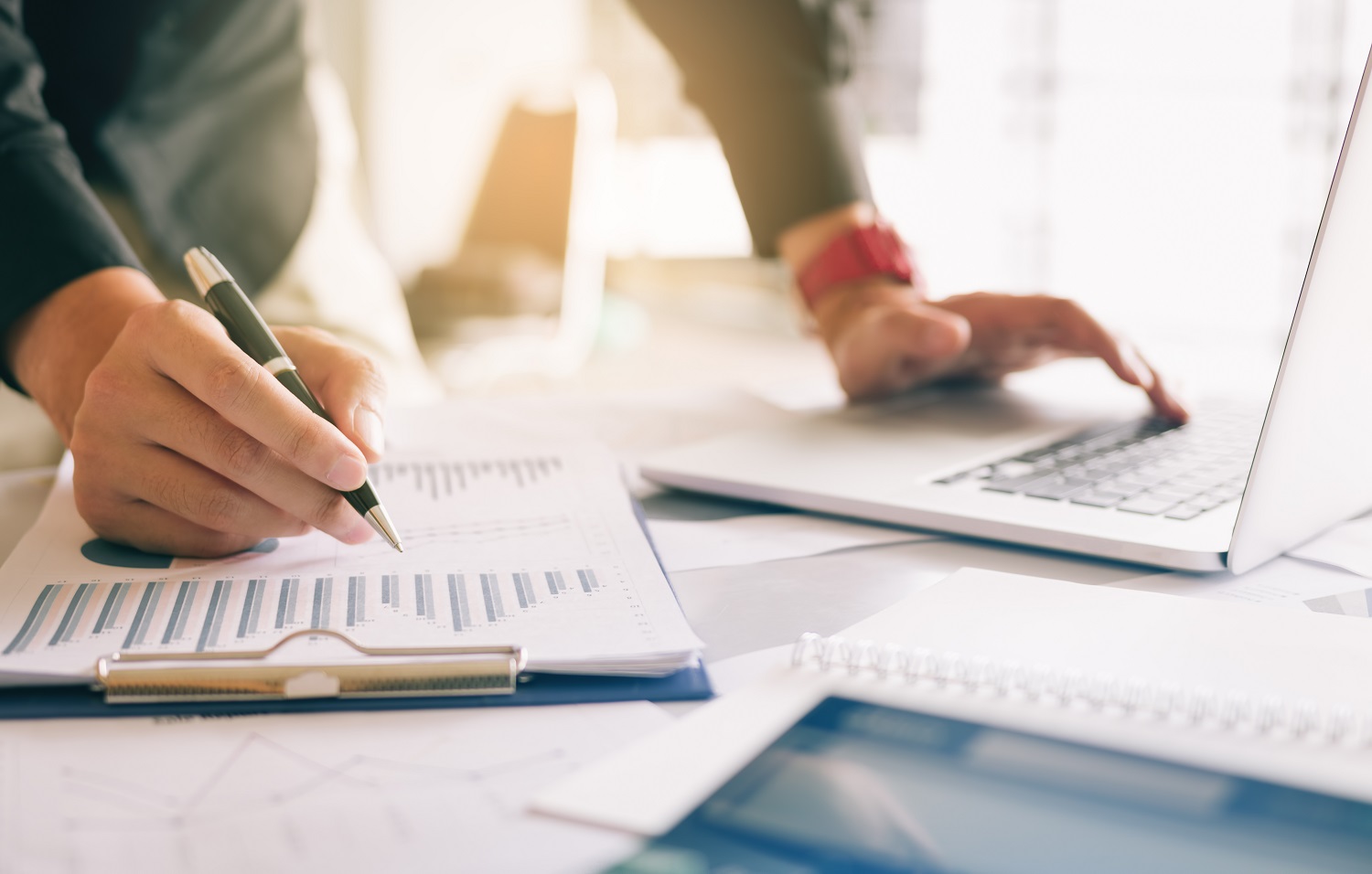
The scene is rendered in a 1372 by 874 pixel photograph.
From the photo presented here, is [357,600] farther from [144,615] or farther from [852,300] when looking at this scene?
[852,300]

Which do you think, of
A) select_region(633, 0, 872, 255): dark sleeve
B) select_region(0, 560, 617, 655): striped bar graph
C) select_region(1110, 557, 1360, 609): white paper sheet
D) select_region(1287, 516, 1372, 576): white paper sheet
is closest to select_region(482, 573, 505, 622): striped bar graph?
select_region(0, 560, 617, 655): striped bar graph

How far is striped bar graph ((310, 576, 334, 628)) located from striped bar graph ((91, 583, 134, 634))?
0.23 ft

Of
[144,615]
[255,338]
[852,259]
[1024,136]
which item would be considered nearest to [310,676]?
[144,615]

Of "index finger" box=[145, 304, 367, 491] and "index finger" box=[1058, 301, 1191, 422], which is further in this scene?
"index finger" box=[1058, 301, 1191, 422]

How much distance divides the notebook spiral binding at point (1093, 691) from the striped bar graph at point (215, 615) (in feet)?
0.69

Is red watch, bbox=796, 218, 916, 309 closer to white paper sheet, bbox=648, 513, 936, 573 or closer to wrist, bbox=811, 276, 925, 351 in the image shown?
wrist, bbox=811, 276, 925, 351

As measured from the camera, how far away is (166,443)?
0.49 metres

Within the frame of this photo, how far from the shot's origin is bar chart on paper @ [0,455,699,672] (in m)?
0.40

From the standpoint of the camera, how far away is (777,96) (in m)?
1.12

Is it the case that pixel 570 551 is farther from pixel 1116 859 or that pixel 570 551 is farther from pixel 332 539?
pixel 1116 859

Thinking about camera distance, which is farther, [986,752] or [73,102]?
[73,102]

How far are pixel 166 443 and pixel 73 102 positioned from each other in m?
0.72

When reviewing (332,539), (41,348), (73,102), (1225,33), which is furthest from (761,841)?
(1225,33)

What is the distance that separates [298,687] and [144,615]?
4.1 inches
